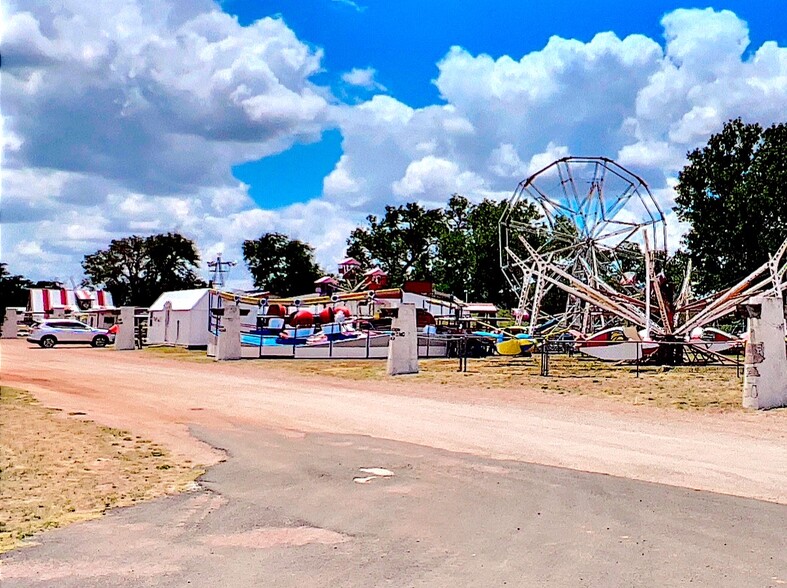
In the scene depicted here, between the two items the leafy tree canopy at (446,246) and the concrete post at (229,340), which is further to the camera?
the leafy tree canopy at (446,246)

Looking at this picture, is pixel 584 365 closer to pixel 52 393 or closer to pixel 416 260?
pixel 52 393

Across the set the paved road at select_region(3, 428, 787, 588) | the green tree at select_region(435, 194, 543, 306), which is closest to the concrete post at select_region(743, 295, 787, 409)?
the paved road at select_region(3, 428, 787, 588)

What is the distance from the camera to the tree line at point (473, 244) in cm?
4606

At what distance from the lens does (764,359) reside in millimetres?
17375

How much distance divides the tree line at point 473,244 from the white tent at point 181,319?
1928 centimetres

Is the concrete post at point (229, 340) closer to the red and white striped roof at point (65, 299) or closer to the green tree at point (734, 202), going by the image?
the green tree at point (734, 202)

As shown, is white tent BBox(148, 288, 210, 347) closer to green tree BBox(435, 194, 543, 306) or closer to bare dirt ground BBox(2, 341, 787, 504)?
bare dirt ground BBox(2, 341, 787, 504)

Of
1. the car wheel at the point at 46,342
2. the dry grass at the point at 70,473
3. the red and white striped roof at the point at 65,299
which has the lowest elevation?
the dry grass at the point at 70,473

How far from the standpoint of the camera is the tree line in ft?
151

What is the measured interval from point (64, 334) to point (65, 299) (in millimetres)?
32128

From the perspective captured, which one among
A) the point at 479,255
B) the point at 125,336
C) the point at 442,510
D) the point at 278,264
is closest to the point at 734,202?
the point at 479,255

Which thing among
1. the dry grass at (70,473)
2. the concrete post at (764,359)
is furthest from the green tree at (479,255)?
the dry grass at (70,473)

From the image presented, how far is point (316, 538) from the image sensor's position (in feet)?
24.2

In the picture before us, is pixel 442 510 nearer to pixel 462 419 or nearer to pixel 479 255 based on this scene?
pixel 462 419
